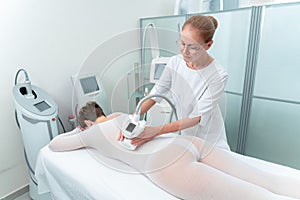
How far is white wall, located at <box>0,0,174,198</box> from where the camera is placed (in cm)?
138

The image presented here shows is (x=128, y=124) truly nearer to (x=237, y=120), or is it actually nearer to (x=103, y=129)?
(x=103, y=129)

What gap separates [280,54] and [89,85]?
4.80ft

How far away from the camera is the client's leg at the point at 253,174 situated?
847 mm

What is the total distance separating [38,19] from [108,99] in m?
0.77

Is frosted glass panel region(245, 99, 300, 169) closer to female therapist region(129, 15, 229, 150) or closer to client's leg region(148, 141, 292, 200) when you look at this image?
female therapist region(129, 15, 229, 150)

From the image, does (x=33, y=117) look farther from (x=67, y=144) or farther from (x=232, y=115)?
(x=232, y=115)

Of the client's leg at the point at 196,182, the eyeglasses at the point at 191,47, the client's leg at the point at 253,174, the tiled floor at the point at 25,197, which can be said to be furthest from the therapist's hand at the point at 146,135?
the tiled floor at the point at 25,197

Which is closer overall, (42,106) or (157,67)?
(42,106)

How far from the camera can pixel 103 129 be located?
1.12 metres

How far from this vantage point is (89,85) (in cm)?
164

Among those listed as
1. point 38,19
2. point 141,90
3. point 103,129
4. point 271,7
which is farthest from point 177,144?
point 38,19

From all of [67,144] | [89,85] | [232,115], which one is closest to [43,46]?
[89,85]

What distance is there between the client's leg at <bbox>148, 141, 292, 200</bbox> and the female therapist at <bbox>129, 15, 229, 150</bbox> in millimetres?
166

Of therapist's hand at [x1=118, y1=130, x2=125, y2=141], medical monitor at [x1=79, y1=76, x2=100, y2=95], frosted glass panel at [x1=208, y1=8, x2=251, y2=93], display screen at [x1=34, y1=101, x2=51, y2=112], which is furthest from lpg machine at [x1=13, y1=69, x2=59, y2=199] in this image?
frosted glass panel at [x1=208, y1=8, x2=251, y2=93]
